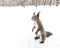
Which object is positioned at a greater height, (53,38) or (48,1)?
(48,1)

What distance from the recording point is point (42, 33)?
4.03ft

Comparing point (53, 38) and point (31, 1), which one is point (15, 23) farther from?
point (53, 38)

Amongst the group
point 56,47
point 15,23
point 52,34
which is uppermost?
point 15,23

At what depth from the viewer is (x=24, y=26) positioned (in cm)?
125

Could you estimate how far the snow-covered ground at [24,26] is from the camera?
4.03 ft

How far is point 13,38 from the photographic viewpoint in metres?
1.24

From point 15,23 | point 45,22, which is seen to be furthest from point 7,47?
point 45,22

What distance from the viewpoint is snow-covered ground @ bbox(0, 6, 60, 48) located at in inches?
48.4

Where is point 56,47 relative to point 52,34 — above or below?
below

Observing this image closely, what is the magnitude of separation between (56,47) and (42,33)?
21cm

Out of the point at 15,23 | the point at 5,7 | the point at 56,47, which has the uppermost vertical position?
the point at 5,7

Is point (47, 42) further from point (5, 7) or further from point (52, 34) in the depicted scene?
point (5, 7)

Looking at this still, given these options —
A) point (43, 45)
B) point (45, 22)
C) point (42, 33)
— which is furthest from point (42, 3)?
point (43, 45)

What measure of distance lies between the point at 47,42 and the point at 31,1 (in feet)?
1.51
